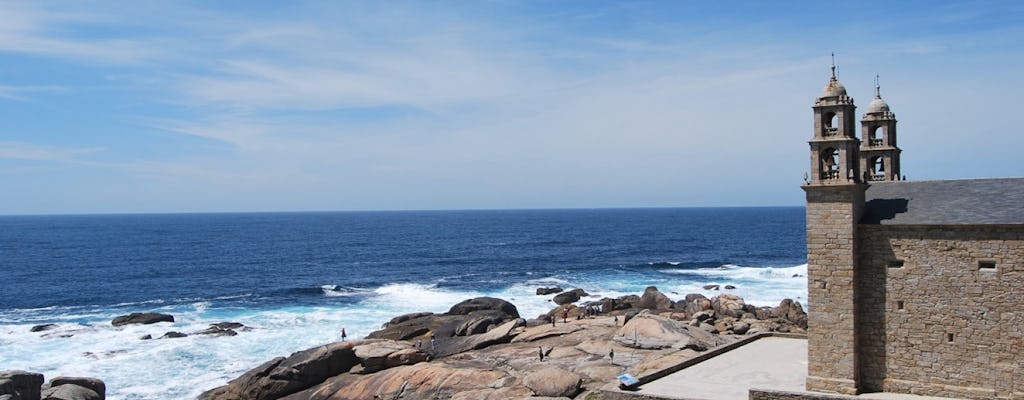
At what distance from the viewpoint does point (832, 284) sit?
25.6m

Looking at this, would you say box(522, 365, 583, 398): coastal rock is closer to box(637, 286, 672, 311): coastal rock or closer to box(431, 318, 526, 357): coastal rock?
box(431, 318, 526, 357): coastal rock

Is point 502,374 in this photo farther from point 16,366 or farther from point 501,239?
point 501,239

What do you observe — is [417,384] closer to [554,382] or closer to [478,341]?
[554,382]

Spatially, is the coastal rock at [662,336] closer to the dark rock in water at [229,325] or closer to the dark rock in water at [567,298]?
the dark rock in water at [567,298]

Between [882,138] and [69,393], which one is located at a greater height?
[882,138]

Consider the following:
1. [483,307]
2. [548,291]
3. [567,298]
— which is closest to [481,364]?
[483,307]

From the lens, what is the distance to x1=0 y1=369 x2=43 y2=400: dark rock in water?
34312mm

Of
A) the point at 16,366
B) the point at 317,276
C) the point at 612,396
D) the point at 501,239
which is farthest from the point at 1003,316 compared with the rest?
the point at 501,239

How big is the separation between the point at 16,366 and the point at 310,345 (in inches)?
649

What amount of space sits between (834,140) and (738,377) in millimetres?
8998

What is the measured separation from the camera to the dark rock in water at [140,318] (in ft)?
193

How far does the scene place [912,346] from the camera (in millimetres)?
25266

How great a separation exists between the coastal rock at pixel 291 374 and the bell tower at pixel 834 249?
2179cm

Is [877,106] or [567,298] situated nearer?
[877,106]
